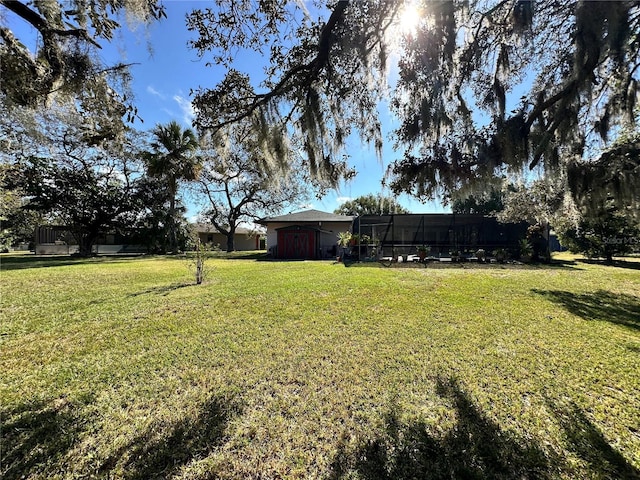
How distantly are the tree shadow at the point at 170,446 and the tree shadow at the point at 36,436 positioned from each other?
415 mm

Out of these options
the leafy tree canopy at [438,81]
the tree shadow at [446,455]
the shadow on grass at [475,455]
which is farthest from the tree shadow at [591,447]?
the leafy tree canopy at [438,81]

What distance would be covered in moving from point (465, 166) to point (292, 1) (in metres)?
2.30

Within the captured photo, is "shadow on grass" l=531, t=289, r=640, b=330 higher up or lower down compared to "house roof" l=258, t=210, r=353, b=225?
lower down

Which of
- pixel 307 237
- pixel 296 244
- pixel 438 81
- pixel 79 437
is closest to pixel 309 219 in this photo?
pixel 307 237

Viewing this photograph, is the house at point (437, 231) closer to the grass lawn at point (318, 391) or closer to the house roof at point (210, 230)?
the grass lawn at point (318, 391)

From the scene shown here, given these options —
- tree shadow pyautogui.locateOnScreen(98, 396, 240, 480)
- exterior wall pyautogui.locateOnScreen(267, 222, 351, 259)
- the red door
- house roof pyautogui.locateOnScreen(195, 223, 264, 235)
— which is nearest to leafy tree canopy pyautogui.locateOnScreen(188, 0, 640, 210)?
tree shadow pyautogui.locateOnScreen(98, 396, 240, 480)

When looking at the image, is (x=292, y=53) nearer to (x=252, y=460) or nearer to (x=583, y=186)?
(x=583, y=186)

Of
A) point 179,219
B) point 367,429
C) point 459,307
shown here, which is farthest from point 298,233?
point 367,429

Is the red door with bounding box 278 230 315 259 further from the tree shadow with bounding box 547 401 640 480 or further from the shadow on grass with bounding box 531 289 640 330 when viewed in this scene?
the tree shadow with bounding box 547 401 640 480

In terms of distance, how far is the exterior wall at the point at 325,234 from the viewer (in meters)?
18.8

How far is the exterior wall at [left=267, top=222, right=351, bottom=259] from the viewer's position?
18.8 m

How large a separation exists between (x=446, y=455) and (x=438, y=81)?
307 cm

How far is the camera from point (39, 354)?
3348 mm

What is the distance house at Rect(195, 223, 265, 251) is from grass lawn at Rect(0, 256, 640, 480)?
2541 centimetres
